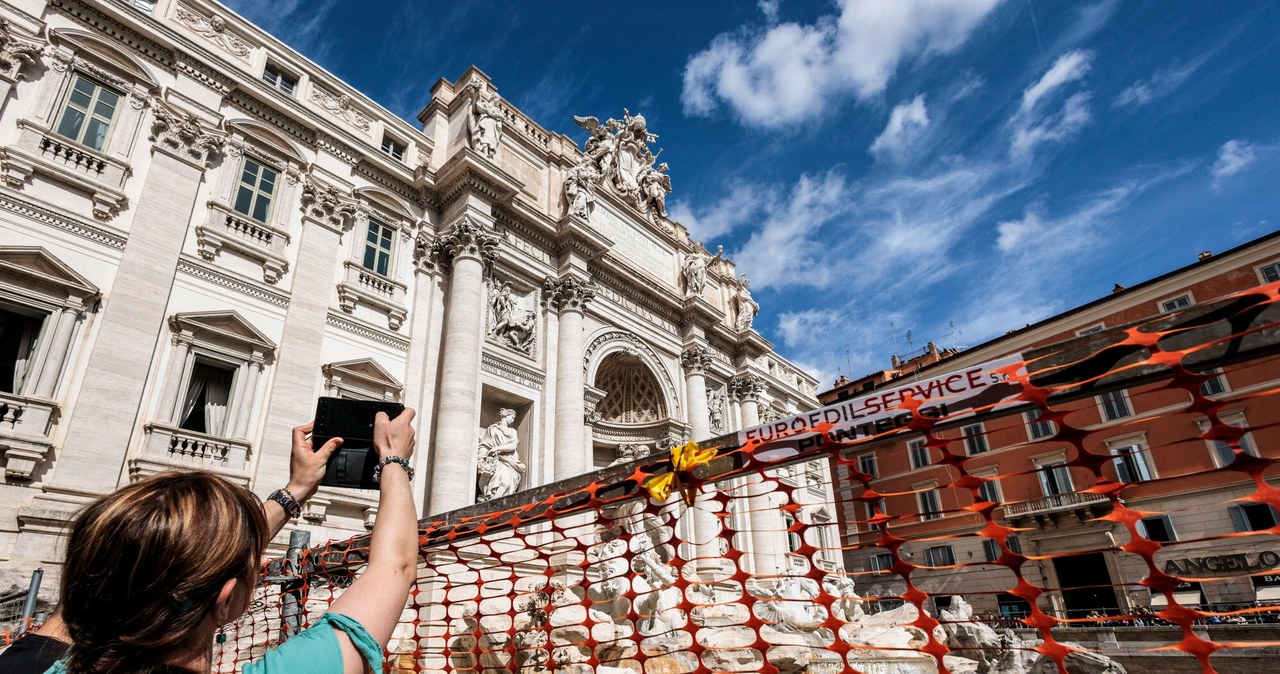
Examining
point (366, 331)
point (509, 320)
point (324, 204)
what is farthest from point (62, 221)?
point (509, 320)

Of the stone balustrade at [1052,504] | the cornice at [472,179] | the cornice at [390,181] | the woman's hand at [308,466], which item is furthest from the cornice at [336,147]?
the stone balustrade at [1052,504]

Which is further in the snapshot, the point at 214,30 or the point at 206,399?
the point at 214,30

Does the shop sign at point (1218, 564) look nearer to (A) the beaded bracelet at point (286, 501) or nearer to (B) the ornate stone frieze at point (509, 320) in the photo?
(B) the ornate stone frieze at point (509, 320)

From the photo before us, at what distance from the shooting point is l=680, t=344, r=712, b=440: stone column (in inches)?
851

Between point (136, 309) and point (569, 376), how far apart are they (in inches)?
361

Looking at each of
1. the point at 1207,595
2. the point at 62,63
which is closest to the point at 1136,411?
the point at 1207,595

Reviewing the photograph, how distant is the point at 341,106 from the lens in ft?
50.8

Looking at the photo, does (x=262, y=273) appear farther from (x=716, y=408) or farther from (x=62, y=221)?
(x=716, y=408)

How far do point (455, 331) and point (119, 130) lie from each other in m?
6.89

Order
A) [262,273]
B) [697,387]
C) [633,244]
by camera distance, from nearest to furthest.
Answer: [262,273] → [697,387] → [633,244]

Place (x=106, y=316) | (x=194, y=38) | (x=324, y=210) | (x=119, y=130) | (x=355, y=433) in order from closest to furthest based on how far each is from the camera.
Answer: (x=355, y=433) < (x=106, y=316) < (x=119, y=130) < (x=194, y=38) < (x=324, y=210)

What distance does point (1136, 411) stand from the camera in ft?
80.4

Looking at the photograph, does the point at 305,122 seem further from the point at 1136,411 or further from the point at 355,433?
the point at 1136,411

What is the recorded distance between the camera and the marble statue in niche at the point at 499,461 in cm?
1446
